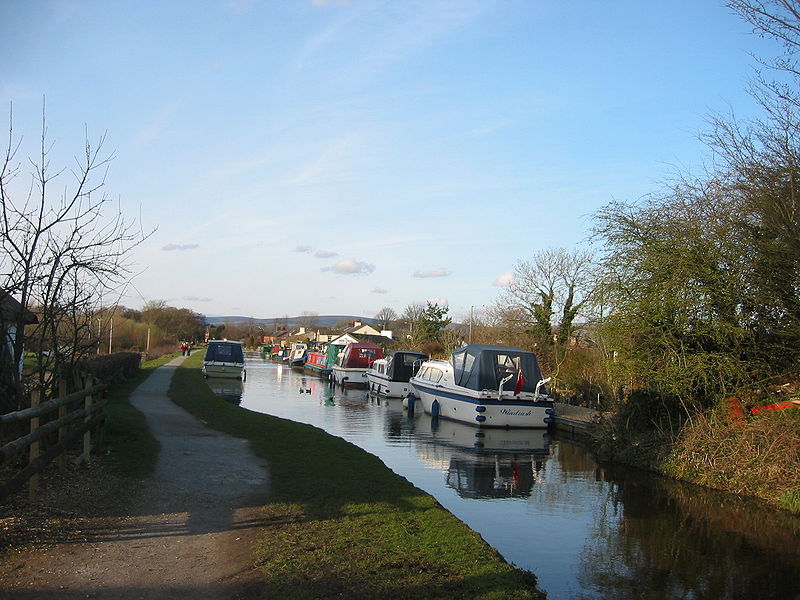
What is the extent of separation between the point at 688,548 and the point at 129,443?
961 centimetres

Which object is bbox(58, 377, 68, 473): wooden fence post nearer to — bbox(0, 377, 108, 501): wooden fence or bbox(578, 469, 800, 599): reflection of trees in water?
bbox(0, 377, 108, 501): wooden fence

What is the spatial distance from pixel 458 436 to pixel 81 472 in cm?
1293

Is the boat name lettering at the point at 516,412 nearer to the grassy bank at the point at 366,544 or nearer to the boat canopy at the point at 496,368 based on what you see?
the boat canopy at the point at 496,368

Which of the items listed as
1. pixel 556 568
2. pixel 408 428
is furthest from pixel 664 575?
pixel 408 428

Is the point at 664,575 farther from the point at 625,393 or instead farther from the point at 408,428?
the point at 408,428

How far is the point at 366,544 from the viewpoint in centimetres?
742

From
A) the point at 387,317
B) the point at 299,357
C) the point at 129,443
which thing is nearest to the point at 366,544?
the point at 129,443

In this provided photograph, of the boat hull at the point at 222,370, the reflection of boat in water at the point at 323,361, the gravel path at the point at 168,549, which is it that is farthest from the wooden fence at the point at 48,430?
the reflection of boat in water at the point at 323,361

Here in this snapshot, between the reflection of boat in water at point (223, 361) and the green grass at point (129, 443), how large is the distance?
17951 millimetres

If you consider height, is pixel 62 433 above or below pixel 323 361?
below

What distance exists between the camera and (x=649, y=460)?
15820 millimetres

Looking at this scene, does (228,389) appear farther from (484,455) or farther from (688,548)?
(688,548)

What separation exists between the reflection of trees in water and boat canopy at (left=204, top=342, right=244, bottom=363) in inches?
1147

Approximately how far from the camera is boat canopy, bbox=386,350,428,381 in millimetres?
34281
